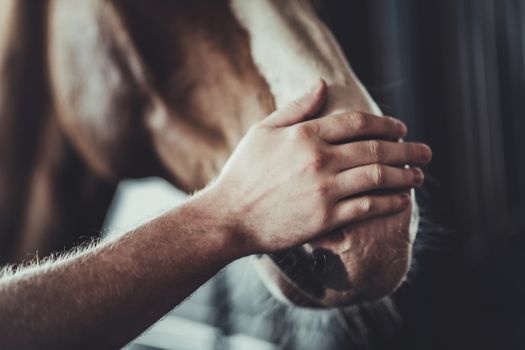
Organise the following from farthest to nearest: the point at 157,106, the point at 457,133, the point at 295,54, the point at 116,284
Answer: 1. the point at 457,133
2. the point at 157,106
3. the point at 295,54
4. the point at 116,284

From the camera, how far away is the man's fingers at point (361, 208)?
1.52 feet

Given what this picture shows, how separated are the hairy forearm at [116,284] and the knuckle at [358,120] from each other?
5.6 inches

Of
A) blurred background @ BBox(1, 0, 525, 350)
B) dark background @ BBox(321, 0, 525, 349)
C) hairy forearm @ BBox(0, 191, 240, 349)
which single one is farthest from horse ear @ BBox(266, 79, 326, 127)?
dark background @ BBox(321, 0, 525, 349)

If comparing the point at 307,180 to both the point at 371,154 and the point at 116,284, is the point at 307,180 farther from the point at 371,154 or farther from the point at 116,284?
the point at 116,284

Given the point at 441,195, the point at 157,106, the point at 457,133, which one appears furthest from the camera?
the point at 457,133

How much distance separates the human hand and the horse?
20mm

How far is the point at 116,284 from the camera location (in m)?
0.44

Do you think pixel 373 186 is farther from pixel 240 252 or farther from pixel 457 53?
pixel 457 53

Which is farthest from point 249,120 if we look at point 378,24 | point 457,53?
point 457,53

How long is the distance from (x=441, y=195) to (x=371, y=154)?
1458 mm

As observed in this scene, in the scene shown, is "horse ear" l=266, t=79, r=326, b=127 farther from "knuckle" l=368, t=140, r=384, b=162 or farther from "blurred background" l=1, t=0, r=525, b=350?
"blurred background" l=1, t=0, r=525, b=350

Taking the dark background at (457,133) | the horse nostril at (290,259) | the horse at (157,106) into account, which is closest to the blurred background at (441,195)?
the dark background at (457,133)

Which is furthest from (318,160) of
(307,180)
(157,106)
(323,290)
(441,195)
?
(441,195)

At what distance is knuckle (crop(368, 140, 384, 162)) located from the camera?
1.57ft
